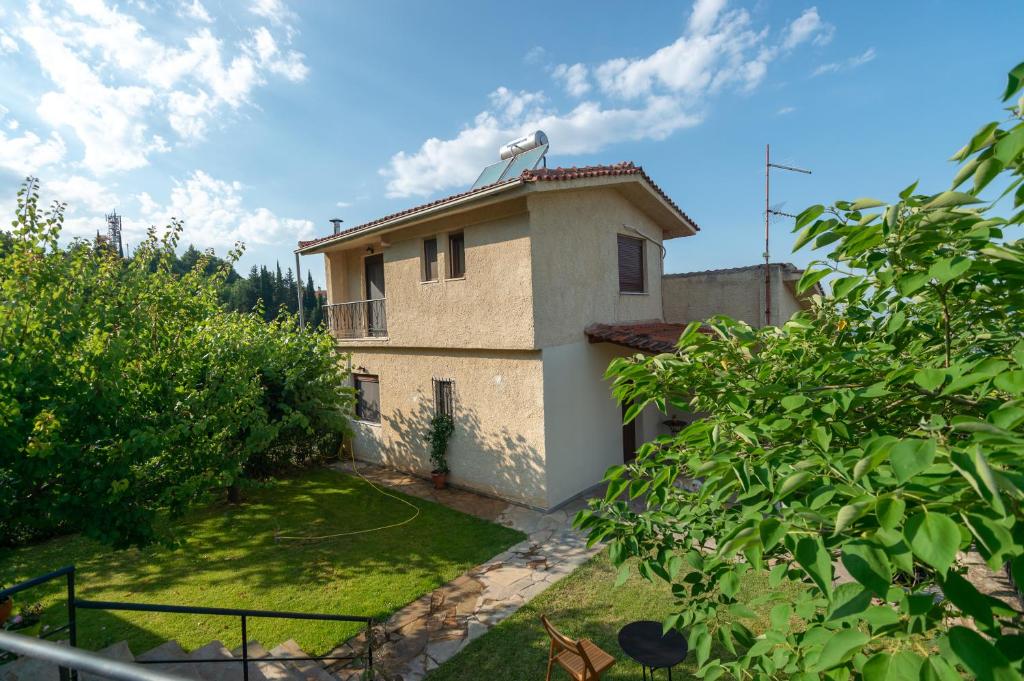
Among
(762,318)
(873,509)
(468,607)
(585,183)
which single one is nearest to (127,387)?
(468,607)

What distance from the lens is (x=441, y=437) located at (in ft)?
43.2

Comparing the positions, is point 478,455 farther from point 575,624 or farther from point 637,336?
point 575,624

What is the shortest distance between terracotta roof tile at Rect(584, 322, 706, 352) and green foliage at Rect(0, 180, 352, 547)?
7969mm

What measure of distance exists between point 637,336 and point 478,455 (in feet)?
16.9

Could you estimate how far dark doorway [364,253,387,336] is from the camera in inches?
619

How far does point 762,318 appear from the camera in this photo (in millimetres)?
15000

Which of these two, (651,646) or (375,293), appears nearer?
(651,646)

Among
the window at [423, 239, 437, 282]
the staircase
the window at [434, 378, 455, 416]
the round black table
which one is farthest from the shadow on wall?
the staircase

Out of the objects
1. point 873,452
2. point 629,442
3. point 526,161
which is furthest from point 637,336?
point 873,452

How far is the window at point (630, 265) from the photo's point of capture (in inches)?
557

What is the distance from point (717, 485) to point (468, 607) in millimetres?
6932

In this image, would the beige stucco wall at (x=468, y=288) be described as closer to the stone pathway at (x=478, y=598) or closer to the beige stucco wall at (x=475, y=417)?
the beige stucco wall at (x=475, y=417)

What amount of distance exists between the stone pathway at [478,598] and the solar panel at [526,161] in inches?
357

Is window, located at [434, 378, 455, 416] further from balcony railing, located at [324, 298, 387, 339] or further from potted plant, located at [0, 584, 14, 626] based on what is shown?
potted plant, located at [0, 584, 14, 626]
